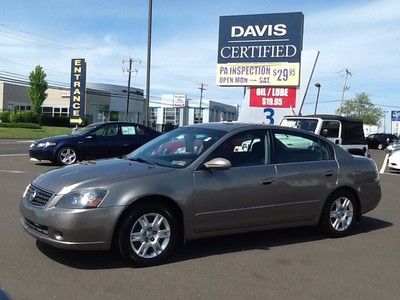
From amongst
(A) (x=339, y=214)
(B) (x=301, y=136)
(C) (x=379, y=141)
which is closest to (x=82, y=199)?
(B) (x=301, y=136)

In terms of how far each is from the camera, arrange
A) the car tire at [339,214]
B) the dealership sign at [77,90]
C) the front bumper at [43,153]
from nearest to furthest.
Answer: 1. the car tire at [339,214]
2. the front bumper at [43,153]
3. the dealership sign at [77,90]

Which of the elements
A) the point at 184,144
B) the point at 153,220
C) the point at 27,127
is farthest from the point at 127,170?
the point at 27,127

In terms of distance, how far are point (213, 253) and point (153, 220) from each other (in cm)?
95

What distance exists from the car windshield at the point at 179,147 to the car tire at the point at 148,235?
641 millimetres

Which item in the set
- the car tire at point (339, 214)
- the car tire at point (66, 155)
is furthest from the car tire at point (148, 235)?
the car tire at point (66, 155)

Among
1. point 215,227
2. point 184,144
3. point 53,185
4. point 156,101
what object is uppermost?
point 156,101

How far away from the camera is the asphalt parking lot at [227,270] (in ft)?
15.9

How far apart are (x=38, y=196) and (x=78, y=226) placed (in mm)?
657

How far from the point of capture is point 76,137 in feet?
53.0

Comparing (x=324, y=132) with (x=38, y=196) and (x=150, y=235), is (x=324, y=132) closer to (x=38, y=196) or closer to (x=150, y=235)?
(x=150, y=235)

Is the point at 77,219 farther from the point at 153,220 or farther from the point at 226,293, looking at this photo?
the point at 226,293

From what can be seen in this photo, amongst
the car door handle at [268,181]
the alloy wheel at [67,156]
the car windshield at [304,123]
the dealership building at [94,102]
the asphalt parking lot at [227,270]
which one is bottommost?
the asphalt parking lot at [227,270]

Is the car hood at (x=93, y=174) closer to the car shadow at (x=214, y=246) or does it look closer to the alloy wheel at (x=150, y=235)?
the alloy wheel at (x=150, y=235)

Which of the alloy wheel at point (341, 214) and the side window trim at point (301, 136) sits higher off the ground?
the side window trim at point (301, 136)
